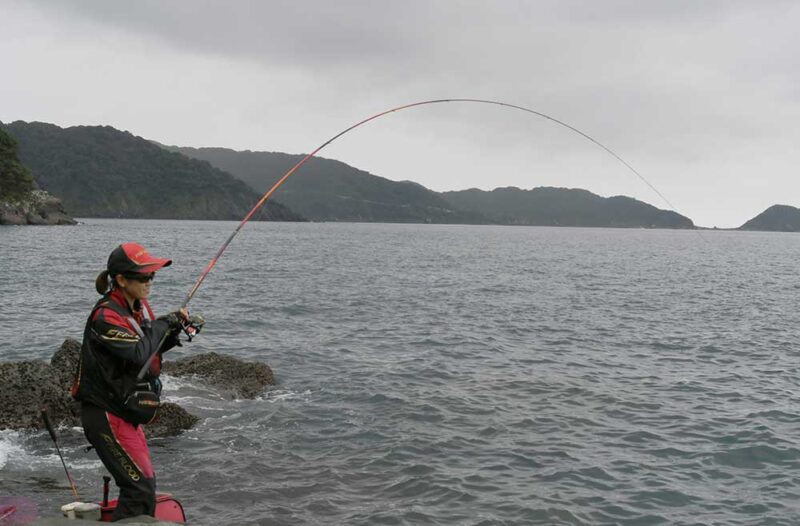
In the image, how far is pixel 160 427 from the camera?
12.6 meters

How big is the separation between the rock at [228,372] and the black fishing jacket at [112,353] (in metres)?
9.65

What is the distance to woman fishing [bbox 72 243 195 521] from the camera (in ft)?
19.3

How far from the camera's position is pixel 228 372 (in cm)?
1634

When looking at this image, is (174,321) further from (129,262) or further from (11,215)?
(11,215)

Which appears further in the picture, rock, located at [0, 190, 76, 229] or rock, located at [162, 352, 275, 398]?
rock, located at [0, 190, 76, 229]

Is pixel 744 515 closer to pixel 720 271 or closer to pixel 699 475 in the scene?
pixel 699 475

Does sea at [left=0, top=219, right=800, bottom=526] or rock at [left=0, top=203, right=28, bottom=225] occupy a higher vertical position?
rock at [left=0, top=203, right=28, bottom=225]

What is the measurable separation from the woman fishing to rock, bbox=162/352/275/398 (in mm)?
9404

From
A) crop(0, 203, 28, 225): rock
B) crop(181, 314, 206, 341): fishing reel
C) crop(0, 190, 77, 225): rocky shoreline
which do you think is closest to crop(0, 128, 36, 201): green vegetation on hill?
crop(0, 203, 28, 225): rock

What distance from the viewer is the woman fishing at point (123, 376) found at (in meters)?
5.88

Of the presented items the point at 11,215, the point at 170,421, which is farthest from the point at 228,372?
the point at 11,215

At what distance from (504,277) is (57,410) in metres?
42.0

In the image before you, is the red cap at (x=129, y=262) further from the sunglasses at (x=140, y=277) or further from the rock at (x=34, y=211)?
the rock at (x=34, y=211)

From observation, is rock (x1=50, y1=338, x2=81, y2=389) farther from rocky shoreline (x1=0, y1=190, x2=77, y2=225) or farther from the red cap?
rocky shoreline (x1=0, y1=190, x2=77, y2=225)
